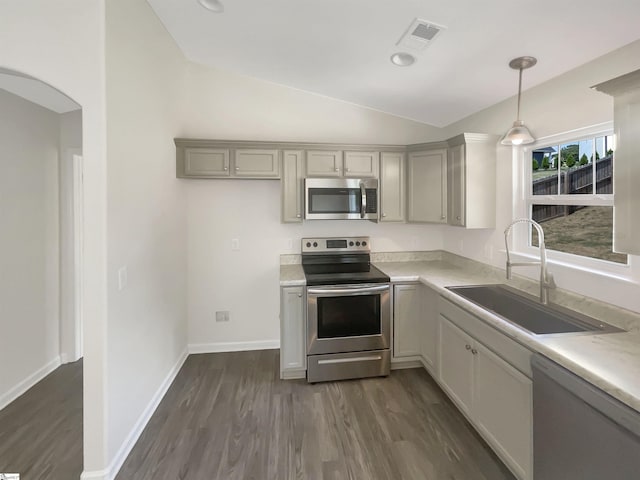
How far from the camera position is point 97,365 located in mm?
1695

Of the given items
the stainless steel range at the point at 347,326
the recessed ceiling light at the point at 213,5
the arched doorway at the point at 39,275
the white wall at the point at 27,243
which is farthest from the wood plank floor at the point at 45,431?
the recessed ceiling light at the point at 213,5

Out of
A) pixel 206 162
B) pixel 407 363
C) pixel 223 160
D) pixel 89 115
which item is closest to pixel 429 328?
pixel 407 363

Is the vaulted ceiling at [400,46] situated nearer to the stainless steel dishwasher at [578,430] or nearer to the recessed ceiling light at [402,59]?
the recessed ceiling light at [402,59]

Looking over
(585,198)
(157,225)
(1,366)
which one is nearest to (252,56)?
(157,225)

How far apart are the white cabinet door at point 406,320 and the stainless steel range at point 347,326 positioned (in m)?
0.10

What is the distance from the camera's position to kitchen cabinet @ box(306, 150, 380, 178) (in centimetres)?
307

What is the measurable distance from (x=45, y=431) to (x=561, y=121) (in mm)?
4065

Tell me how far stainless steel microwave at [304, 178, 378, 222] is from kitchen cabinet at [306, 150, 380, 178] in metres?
0.07

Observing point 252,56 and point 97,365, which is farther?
point 252,56

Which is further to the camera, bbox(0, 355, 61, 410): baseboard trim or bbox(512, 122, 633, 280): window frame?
bbox(0, 355, 61, 410): baseboard trim

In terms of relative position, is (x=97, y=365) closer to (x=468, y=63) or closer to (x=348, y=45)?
(x=348, y=45)

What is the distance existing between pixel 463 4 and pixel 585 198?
4.63 feet

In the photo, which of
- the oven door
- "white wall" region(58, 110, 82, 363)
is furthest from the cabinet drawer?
"white wall" region(58, 110, 82, 363)

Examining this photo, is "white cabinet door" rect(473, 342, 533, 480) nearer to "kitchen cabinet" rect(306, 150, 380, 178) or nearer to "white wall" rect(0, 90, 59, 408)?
"kitchen cabinet" rect(306, 150, 380, 178)
